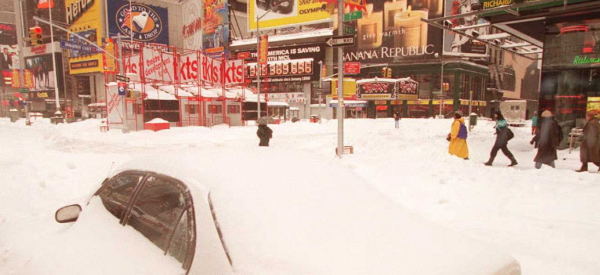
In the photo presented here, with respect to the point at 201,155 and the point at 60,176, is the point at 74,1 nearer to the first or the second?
the point at 60,176

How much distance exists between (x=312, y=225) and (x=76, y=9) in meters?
→ 73.9

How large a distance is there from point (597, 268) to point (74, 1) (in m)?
75.4

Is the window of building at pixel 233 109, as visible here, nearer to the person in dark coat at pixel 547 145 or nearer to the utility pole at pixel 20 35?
the person in dark coat at pixel 547 145

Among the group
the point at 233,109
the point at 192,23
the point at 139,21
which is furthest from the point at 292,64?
the point at 139,21

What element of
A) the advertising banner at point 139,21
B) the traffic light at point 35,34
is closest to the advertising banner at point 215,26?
the advertising banner at point 139,21

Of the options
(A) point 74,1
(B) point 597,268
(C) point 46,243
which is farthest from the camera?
(A) point 74,1

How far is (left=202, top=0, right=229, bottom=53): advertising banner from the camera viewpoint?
182 ft

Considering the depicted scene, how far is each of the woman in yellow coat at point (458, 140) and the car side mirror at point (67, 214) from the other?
1057cm

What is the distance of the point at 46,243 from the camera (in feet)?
10.1

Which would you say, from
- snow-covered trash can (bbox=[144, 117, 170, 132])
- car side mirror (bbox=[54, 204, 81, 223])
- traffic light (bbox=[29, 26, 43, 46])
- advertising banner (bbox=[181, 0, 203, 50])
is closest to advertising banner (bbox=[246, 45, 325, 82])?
advertising banner (bbox=[181, 0, 203, 50])

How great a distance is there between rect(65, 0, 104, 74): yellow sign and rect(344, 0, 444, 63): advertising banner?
4243cm

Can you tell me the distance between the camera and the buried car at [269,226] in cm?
169

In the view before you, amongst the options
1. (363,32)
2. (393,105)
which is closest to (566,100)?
(393,105)

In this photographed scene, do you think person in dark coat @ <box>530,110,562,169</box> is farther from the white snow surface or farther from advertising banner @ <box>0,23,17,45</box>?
advertising banner @ <box>0,23,17,45</box>
